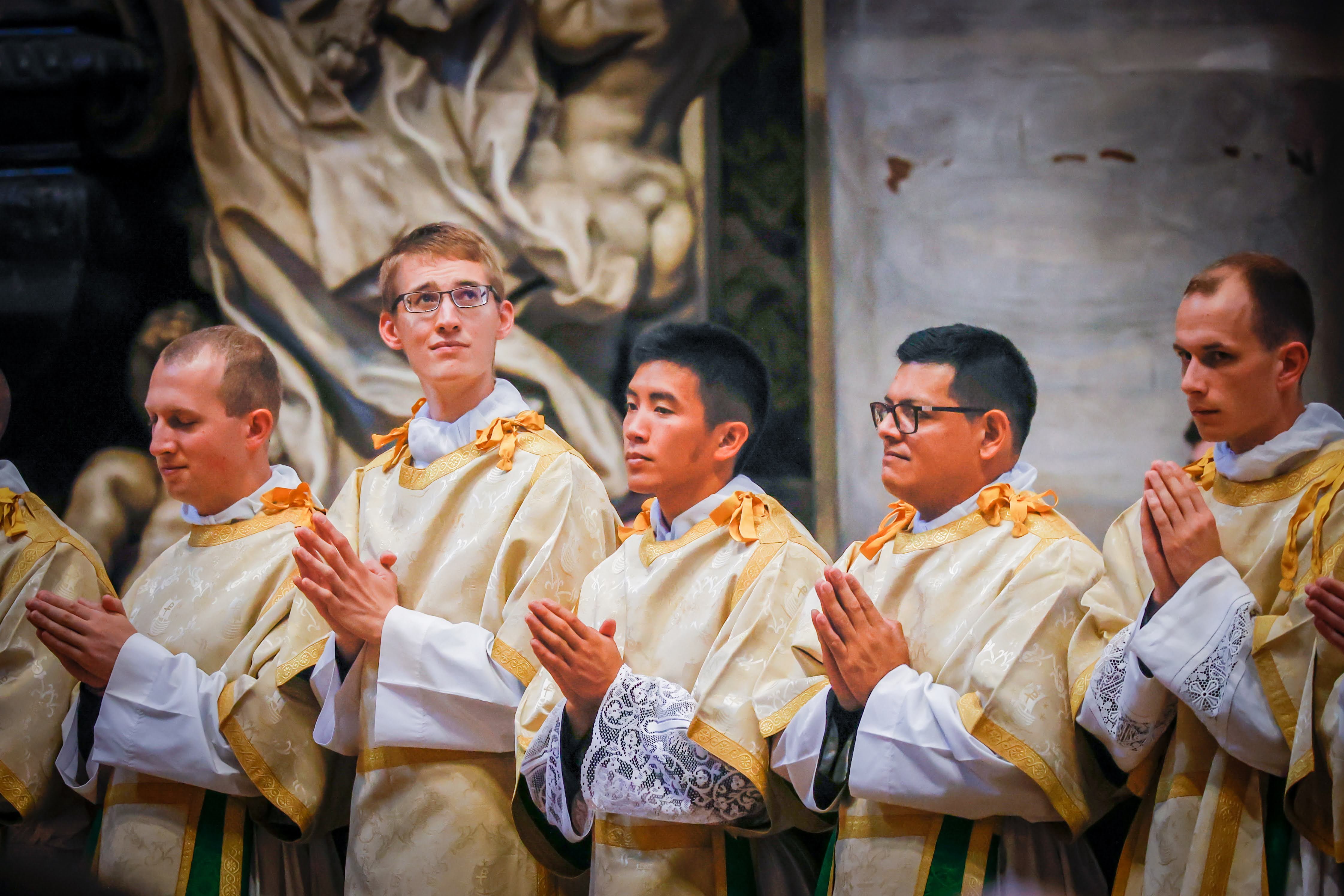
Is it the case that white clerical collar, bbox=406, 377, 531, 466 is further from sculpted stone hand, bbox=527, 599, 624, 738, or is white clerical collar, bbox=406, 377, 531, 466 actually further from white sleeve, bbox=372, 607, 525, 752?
sculpted stone hand, bbox=527, 599, 624, 738

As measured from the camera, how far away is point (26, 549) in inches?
172

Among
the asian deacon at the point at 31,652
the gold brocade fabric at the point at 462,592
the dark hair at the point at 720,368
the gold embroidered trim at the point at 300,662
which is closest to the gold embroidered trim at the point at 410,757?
the gold brocade fabric at the point at 462,592

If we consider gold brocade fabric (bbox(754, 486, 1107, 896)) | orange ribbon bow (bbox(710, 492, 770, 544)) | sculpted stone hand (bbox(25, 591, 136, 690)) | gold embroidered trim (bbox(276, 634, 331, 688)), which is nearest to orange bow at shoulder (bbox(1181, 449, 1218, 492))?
gold brocade fabric (bbox(754, 486, 1107, 896))

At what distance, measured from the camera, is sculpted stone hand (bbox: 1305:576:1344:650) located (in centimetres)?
288

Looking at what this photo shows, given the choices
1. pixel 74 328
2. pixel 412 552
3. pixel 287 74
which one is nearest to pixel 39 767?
pixel 412 552

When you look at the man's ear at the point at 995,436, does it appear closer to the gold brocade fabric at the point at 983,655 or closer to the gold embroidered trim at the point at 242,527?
the gold brocade fabric at the point at 983,655

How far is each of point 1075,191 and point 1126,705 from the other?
185 cm

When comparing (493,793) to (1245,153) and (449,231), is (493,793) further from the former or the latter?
(1245,153)

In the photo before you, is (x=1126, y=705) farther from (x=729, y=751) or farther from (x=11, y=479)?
(x=11, y=479)

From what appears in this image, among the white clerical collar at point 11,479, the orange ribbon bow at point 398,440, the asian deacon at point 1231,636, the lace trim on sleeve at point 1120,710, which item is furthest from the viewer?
the white clerical collar at point 11,479

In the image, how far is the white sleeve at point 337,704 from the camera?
377 centimetres

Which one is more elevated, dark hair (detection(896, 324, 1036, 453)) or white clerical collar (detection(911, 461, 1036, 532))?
dark hair (detection(896, 324, 1036, 453))

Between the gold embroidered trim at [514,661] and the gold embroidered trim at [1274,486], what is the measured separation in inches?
68.8

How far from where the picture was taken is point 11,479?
4543 millimetres
